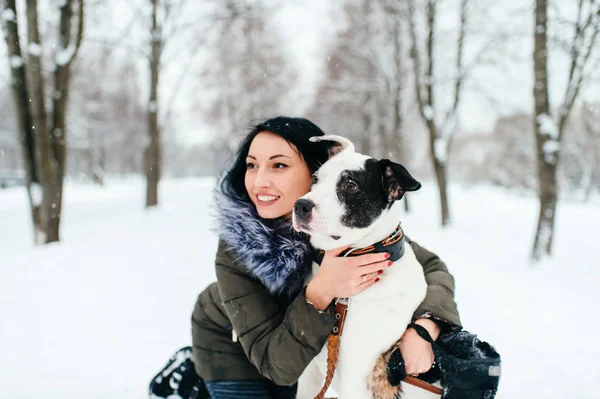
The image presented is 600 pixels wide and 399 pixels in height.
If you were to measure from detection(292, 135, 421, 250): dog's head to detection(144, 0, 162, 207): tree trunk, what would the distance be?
11602mm

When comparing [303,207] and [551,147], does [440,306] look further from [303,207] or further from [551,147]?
[551,147]

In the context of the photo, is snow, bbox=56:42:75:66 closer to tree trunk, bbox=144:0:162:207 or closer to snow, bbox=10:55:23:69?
snow, bbox=10:55:23:69

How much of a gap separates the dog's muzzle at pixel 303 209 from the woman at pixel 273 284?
0.23 metres

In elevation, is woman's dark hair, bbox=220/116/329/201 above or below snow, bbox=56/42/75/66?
below

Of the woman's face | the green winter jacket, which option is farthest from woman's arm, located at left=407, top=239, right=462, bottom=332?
the woman's face

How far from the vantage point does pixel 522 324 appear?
14.3ft

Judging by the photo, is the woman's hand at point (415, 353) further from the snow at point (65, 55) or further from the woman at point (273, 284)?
the snow at point (65, 55)

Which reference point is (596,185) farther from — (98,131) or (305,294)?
(98,131)

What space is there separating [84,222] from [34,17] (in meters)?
5.67

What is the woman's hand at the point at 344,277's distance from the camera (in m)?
1.65

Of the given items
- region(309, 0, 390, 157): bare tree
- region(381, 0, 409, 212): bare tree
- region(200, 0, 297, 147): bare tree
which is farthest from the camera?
region(200, 0, 297, 147): bare tree

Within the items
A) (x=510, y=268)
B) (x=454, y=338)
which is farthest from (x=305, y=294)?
(x=510, y=268)

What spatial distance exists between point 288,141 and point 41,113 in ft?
24.0

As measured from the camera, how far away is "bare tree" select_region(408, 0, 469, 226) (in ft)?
36.1
